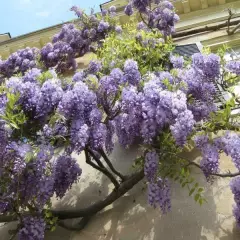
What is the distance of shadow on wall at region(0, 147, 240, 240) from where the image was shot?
4.89 m

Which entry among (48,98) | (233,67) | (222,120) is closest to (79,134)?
(48,98)

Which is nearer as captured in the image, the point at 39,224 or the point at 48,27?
the point at 39,224

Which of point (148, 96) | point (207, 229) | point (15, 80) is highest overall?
point (15, 80)

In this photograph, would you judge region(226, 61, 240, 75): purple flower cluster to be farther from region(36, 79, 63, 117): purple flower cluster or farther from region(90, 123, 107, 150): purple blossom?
region(36, 79, 63, 117): purple flower cluster

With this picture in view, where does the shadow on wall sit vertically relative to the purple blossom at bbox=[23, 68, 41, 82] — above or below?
below

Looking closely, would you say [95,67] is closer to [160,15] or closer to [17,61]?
[160,15]

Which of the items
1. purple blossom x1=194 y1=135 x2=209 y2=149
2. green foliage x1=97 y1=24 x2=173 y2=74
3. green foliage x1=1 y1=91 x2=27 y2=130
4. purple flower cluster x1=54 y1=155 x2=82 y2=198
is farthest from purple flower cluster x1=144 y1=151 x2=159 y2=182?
green foliage x1=1 y1=91 x2=27 y2=130

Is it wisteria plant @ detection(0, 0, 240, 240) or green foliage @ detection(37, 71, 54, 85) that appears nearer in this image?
wisteria plant @ detection(0, 0, 240, 240)

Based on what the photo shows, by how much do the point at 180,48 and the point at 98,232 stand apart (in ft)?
22.4

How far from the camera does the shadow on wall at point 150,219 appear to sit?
4895 millimetres

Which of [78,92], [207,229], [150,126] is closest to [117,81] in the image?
[78,92]

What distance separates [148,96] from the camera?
4043 mm

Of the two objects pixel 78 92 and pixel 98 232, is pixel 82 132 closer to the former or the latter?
pixel 78 92

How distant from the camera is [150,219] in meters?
5.31
